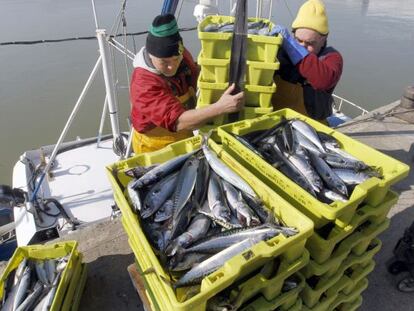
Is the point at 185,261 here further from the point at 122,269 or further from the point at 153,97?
the point at 153,97

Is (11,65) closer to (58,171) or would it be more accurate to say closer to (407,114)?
(58,171)

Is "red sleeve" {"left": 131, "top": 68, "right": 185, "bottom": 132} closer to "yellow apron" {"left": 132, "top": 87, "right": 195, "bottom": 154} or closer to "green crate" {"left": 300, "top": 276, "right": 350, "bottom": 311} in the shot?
"yellow apron" {"left": 132, "top": 87, "right": 195, "bottom": 154}

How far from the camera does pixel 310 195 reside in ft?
5.08

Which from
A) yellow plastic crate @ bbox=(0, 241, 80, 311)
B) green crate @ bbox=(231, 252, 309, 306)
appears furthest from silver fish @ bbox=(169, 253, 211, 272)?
yellow plastic crate @ bbox=(0, 241, 80, 311)

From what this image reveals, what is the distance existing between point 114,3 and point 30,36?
622cm

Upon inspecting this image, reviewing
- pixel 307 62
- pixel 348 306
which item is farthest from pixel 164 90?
pixel 348 306

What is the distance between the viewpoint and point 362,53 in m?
16.3

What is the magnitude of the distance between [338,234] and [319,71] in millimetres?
1547

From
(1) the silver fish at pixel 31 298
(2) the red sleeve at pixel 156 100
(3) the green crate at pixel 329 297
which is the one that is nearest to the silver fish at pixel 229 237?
(3) the green crate at pixel 329 297

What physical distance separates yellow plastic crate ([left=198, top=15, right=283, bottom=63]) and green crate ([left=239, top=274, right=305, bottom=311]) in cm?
159

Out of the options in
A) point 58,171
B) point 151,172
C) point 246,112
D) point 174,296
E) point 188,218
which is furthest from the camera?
point 58,171

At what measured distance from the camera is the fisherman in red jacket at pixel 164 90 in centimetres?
249

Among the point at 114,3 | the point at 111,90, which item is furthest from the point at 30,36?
the point at 111,90

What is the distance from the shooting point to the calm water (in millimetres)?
11266
